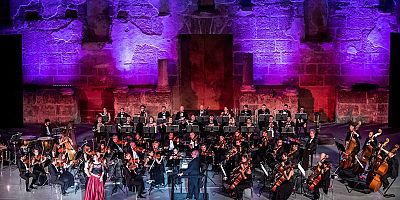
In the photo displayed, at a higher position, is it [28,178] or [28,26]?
[28,26]

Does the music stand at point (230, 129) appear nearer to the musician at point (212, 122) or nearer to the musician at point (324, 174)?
the musician at point (212, 122)

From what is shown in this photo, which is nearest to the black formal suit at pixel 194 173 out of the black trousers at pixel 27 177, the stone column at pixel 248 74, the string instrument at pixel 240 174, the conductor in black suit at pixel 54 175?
the string instrument at pixel 240 174

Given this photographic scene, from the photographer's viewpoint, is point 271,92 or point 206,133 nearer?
point 206,133

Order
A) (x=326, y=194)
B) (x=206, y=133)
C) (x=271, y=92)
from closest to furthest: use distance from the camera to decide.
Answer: (x=326, y=194) → (x=206, y=133) → (x=271, y=92)

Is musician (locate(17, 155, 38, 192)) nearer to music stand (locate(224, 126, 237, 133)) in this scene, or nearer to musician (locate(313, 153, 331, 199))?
music stand (locate(224, 126, 237, 133))

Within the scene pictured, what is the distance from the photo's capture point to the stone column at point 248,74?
26.0 meters

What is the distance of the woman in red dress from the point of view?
54.9 feet

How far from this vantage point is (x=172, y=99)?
2672 cm

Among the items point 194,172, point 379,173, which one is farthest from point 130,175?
point 379,173

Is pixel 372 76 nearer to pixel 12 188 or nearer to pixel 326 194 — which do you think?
pixel 326 194

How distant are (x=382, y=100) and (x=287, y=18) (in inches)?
180

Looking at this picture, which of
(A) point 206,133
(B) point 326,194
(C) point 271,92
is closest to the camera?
(B) point 326,194

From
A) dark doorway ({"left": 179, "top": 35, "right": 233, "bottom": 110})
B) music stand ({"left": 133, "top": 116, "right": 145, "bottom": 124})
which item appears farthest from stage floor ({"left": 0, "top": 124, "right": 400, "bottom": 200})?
dark doorway ({"left": 179, "top": 35, "right": 233, "bottom": 110})

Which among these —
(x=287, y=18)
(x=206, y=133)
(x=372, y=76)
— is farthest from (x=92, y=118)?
(x=372, y=76)
